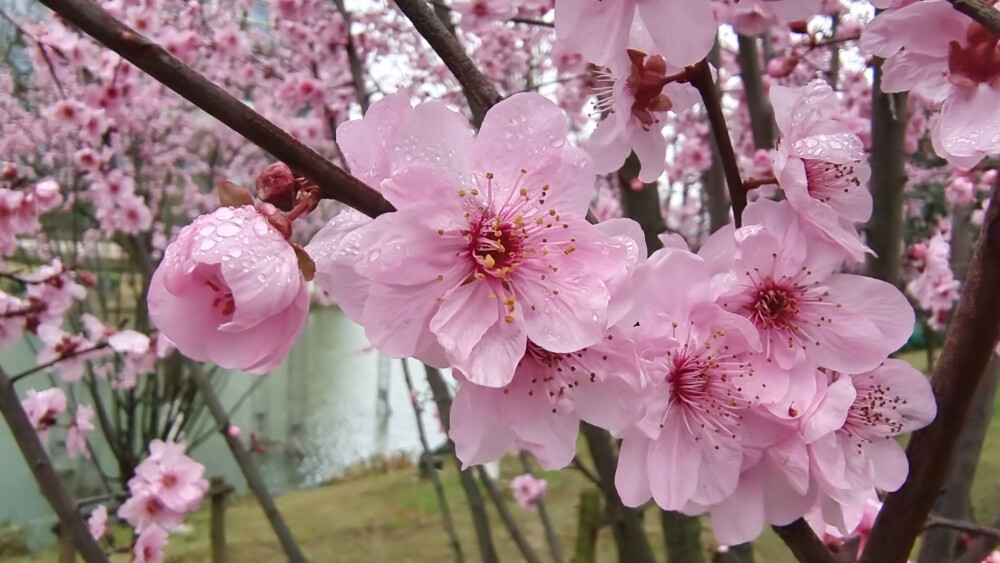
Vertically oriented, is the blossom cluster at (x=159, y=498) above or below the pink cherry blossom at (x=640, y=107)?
below

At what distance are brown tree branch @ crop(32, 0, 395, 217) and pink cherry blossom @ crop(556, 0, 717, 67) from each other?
0.21 m

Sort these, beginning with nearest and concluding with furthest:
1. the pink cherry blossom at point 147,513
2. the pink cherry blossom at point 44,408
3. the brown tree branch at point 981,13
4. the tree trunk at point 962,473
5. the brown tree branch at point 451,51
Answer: the brown tree branch at point 981,13
the brown tree branch at point 451,51
the tree trunk at point 962,473
the pink cherry blossom at point 147,513
the pink cherry blossom at point 44,408

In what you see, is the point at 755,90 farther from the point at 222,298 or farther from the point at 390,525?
the point at 390,525

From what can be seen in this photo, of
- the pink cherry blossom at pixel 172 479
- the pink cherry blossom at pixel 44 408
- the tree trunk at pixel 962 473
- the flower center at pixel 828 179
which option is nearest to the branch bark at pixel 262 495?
the pink cherry blossom at pixel 172 479

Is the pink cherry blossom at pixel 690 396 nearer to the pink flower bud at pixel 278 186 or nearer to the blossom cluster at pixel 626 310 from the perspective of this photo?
the blossom cluster at pixel 626 310

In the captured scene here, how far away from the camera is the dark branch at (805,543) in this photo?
692 mm

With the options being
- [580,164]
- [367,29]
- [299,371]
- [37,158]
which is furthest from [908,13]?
[299,371]

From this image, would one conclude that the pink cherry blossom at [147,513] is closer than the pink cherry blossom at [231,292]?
No

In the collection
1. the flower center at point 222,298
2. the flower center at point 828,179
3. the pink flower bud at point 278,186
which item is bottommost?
the flower center at point 828,179

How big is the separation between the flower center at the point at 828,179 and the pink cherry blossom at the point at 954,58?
8 cm

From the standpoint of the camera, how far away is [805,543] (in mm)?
694

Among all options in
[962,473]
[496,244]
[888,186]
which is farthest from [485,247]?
[962,473]

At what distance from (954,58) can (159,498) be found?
→ 2150 mm

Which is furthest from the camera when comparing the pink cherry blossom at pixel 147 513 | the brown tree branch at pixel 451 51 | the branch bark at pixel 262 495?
the pink cherry blossom at pixel 147 513
